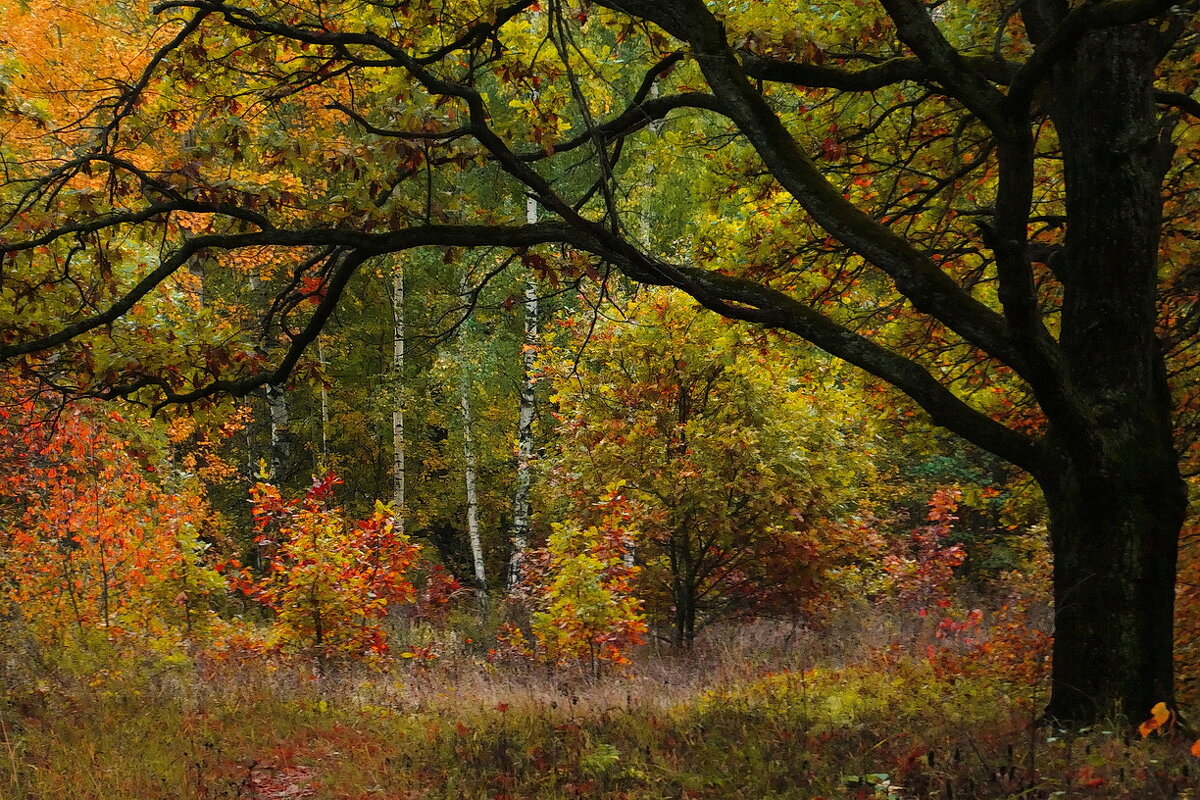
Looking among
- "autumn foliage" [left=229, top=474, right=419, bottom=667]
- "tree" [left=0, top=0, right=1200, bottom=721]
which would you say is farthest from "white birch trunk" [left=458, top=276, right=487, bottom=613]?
"tree" [left=0, top=0, right=1200, bottom=721]

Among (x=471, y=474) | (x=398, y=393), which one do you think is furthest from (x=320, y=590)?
(x=471, y=474)

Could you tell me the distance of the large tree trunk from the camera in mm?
4574

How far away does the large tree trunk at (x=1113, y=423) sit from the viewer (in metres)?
4.57

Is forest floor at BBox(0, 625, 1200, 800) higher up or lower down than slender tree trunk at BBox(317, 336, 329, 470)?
lower down

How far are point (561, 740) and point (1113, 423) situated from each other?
390cm

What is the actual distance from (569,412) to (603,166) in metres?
7.33

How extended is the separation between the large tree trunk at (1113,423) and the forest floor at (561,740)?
385mm

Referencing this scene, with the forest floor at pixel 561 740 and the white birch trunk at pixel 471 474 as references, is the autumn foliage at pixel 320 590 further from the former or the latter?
the white birch trunk at pixel 471 474

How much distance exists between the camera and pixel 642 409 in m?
10.8

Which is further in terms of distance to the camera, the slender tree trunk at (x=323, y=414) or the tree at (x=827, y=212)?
the slender tree trunk at (x=323, y=414)

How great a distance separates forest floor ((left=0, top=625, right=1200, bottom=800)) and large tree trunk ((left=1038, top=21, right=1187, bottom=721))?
385 mm

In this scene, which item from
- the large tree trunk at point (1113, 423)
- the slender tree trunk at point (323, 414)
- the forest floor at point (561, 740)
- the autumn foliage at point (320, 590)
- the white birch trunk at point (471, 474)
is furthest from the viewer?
the slender tree trunk at point (323, 414)

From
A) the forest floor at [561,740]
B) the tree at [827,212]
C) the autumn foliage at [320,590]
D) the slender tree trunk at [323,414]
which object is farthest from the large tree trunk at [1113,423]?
the slender tree trunk at [323,414]

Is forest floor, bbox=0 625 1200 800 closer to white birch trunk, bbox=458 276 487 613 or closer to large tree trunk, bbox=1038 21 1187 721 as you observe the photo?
large tree trunk, bbox=1038 21 1187 721
